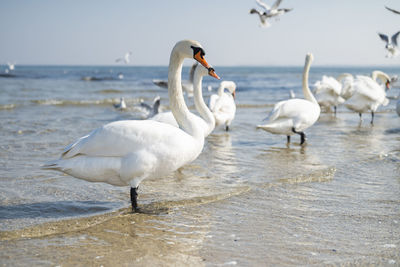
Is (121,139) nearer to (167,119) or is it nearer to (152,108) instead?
(167,119)

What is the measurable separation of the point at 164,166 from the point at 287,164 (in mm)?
3047

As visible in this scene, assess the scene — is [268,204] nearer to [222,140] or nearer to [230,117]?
[222,140]

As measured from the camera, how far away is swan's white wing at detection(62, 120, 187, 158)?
13.8ft

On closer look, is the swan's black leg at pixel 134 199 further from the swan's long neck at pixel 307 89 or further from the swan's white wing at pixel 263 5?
the swan's white wing at pixel 263 5

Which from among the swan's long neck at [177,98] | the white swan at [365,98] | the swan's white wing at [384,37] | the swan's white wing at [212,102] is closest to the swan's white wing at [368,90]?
the white swan at [365,98]

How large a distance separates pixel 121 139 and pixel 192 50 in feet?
A: 3.86

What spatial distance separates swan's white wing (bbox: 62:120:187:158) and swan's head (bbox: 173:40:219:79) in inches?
31.0

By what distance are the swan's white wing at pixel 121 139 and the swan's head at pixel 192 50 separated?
2.58ft

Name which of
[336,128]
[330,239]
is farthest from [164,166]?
[336,128]

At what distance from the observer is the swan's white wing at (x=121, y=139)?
4.20 meters

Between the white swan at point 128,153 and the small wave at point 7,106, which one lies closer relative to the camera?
the white swan at point 128,153

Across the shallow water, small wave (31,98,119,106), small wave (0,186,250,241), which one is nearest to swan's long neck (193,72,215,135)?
the shallow water

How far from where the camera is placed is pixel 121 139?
4.22 m

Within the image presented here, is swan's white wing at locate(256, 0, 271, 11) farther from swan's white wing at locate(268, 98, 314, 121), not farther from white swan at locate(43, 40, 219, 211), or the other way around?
white swan at locate(43, 40, 219, 211)
